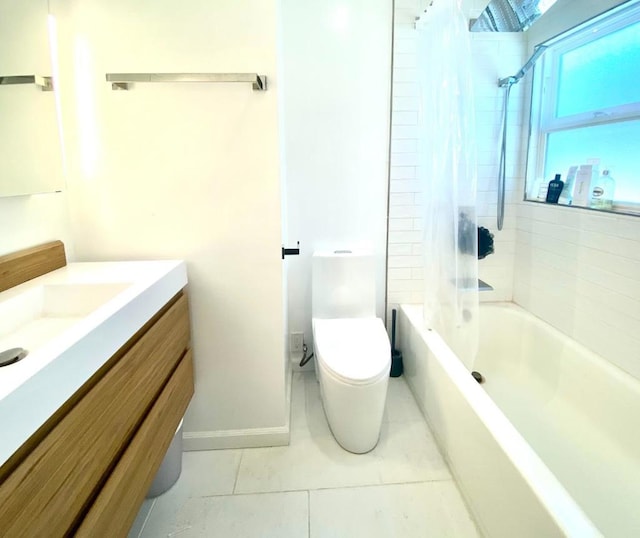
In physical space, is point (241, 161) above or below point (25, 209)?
above

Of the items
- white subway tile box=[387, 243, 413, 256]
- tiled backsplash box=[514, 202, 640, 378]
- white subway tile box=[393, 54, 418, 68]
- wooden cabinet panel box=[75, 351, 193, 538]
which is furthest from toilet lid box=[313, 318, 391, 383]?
white subway tile box=[393, 54, 418, 68]

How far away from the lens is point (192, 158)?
162 cm

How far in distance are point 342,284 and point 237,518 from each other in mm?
1254

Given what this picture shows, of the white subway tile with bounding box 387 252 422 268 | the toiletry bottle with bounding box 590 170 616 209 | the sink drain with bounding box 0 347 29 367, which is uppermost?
the toiletry bottle with bounding box 590 170 616 209

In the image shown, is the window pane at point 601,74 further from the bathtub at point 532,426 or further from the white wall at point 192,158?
the white wall at point 192,158

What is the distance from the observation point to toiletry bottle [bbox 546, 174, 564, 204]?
2006mm

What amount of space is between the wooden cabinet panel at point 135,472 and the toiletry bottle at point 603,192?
1.96 metres

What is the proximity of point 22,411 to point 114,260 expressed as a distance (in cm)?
111

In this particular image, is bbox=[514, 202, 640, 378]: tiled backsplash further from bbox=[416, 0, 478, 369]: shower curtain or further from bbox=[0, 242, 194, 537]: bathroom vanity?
bbox=[0, 242, 194, 537]: bathroom vanity

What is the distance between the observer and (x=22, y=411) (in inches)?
27.0

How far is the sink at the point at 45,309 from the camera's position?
111cm

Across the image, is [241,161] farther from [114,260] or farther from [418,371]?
[418,371]

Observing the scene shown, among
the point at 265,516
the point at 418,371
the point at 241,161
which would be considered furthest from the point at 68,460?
the point at 418,371

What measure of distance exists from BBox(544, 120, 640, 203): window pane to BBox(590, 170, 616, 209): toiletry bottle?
20 mm
